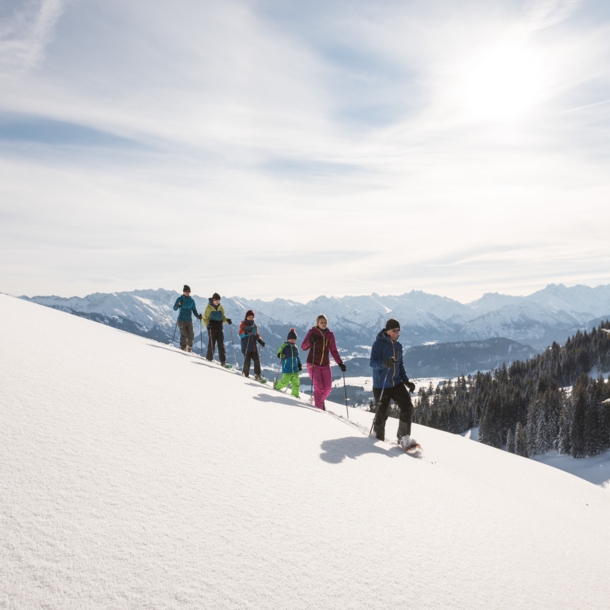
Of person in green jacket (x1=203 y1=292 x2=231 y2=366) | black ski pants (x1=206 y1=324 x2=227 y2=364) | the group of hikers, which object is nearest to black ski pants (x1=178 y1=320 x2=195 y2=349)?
the group of hikers

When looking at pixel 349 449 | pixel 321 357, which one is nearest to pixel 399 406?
pixel 349 449

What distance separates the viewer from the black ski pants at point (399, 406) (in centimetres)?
865

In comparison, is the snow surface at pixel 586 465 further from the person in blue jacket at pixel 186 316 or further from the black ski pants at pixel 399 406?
the black ski pants at pixel 399 406

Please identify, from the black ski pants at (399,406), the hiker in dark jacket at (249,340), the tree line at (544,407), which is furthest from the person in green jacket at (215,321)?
the tree line at (544,407)

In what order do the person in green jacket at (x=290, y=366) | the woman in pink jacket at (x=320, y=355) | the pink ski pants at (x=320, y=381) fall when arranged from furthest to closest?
the person in green jacket at (x=290, y=366) → the pink ski pants at (x=320, y=381) → the woman in pink jacket at (x=320, y=355)

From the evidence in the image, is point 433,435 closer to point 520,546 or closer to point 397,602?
point 520,546

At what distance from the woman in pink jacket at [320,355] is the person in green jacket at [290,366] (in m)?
1.45

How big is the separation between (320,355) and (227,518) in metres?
8.10

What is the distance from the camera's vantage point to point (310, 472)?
4.92 metres

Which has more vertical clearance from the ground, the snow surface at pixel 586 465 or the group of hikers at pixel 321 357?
the group of hikers at pixel 321 357

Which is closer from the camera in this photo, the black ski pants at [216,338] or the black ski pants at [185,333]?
the black ski pants at [216,338]

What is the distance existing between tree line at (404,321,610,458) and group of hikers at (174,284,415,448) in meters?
63.4

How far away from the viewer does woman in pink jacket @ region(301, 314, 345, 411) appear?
→ 11.4 meters

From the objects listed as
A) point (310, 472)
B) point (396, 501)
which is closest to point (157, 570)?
point (310, 472)
